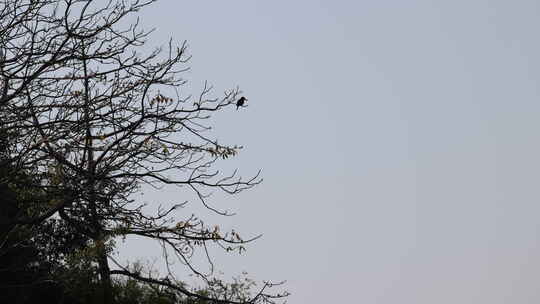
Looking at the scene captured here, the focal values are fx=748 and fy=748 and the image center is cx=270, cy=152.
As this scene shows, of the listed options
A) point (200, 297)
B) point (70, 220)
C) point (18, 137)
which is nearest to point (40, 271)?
point (70, 220)

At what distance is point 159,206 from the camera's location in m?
13.9

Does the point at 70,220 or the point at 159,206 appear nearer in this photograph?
the point at 159,206

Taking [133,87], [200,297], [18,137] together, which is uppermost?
[133,87]

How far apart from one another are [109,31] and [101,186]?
2.59 m

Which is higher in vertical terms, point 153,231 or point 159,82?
point 159,82

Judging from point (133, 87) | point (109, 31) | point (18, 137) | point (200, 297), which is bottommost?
point (200, 297)

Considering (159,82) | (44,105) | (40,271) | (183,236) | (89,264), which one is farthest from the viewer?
(40,271)

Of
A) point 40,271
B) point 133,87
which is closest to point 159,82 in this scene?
point 133,87

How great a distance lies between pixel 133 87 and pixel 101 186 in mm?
1731

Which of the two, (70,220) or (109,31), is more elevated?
(109,31)

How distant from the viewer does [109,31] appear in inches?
488

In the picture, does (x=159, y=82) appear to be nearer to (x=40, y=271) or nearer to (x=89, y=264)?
(x=89, y=264)

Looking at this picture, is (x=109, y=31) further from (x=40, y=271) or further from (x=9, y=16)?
(x=40, y=271)

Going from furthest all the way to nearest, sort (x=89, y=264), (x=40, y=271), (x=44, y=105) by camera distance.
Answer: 1. (x=40, y=271)
2. (x=89, y=264)
3. (x=44, y=105)
